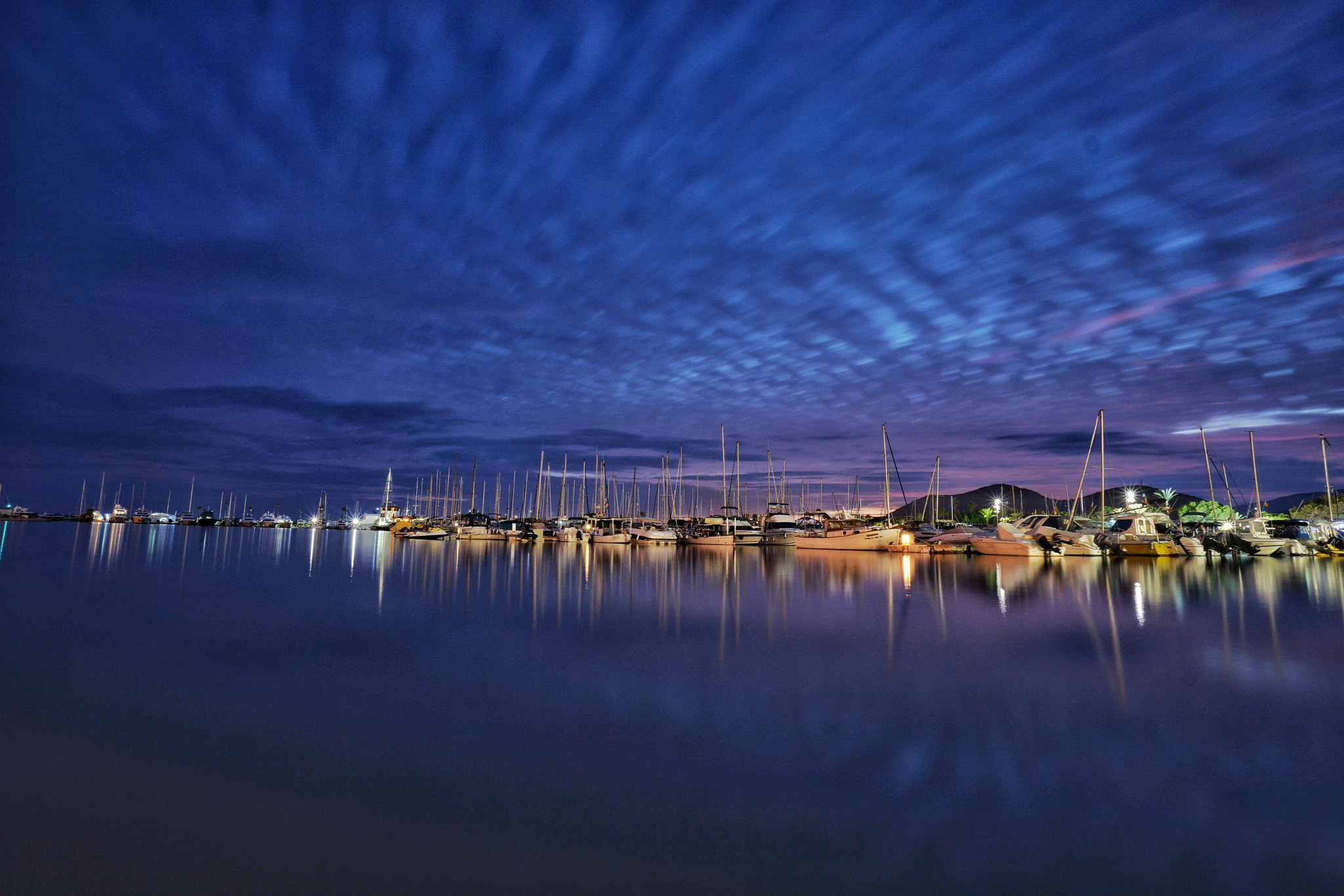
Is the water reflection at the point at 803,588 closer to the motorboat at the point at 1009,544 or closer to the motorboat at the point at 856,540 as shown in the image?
the motorboat at the point at 1009,544

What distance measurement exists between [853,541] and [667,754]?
49.5m

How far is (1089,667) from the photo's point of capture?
10055 mm

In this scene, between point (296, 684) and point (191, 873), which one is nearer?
point (191, 873)

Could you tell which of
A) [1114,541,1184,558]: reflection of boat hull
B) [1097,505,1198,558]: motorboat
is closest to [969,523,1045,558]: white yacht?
[1097,505,1198,558]: motorboat

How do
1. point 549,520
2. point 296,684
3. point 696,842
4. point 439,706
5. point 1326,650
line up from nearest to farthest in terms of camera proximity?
1. point 696,842
2. point 439,706
3. point 296,684
4. point 1326,650
5. point 549,520

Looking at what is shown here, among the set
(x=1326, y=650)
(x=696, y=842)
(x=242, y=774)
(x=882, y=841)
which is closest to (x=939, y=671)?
(x=882, y=841)

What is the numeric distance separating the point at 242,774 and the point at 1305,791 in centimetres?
968

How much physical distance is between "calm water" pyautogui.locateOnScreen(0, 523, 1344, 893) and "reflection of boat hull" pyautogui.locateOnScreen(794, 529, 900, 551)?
35516 mm

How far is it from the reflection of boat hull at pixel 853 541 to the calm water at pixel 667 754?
35.5 m

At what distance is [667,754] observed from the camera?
20.1ft

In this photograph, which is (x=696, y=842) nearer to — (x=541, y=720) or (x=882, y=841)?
(x=882, y=841)

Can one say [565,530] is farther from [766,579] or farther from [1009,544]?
[766,579]

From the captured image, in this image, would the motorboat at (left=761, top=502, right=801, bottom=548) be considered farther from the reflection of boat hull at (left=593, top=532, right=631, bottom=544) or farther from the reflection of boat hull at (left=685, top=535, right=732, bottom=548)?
the reflection of boat hull at (left=593, top=532, right=631, bottom=544)

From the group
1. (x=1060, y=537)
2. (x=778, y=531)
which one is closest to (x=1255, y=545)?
(x=1060, y=537)
